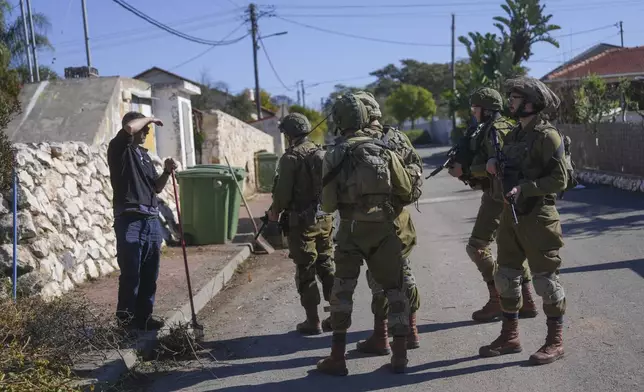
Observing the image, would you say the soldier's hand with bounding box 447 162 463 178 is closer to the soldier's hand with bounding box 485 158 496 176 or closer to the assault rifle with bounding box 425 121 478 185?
the assault rifle with bounding box 425 121 478 185

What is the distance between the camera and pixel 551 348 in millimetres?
4836

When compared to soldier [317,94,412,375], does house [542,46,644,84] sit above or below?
above

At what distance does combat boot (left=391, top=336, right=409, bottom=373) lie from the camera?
4832mm

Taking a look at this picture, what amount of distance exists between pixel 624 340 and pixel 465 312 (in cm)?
148

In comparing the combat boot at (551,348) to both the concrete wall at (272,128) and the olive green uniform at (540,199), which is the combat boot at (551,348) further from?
the concrete wall at (272,128)

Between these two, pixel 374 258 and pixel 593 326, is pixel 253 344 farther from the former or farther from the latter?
pixel 593 326

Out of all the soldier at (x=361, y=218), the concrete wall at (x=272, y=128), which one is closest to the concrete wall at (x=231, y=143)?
the concrete wall at (x=272, y=128)

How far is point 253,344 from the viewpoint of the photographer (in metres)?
5.80

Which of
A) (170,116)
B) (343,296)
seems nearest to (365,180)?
(343,296)

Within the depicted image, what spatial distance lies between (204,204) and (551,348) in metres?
6.43

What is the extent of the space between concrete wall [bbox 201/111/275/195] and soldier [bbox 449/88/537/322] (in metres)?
12.4

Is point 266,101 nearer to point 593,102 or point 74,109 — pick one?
point 593,102

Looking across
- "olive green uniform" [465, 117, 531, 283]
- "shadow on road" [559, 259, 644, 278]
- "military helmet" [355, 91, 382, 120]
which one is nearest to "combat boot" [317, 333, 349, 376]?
"olive green uniform" [465, 117, 531, 283]

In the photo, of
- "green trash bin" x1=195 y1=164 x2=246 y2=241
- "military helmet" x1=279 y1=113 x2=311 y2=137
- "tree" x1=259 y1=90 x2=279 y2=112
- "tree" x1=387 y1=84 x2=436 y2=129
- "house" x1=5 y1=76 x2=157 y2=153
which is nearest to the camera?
"military helmet" x1=279 y1=113 x2=311 y2=137
